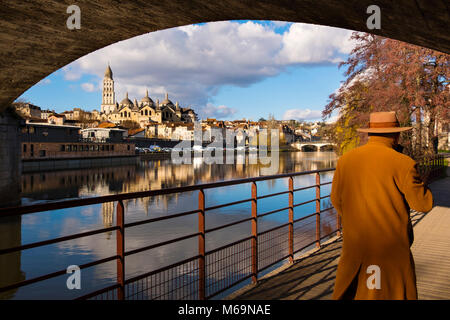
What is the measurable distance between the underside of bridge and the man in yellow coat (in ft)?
7.97

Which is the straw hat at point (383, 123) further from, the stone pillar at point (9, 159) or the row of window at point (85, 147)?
the row of window at point (85, 147)

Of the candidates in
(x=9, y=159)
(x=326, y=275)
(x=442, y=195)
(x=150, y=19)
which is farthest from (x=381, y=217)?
(x=9, y=159)

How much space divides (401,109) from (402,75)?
168 cm

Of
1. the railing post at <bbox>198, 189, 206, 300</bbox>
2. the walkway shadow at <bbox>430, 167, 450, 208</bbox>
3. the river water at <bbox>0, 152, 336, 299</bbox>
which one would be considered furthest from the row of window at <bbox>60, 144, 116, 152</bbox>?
the railing post at <bbox>198, 189, 206, 300</bbox>

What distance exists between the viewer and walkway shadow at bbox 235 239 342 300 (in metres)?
4.21

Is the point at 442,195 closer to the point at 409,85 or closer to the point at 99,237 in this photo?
the point at 409,85

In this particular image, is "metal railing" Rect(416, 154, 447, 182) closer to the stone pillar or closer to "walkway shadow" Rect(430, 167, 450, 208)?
"walkway shadow" Rect(430, 167, 450, 208)

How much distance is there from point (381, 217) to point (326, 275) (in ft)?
8.78

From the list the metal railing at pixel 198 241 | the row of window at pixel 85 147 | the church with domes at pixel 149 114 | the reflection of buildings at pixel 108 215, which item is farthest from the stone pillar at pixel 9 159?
the church with domes at pixel 149 114

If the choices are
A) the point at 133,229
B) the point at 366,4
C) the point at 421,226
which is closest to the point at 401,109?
the point at 421,226

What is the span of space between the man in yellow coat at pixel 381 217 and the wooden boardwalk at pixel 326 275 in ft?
5.71

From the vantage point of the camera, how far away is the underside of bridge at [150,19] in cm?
449

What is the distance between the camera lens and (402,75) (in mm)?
18594
